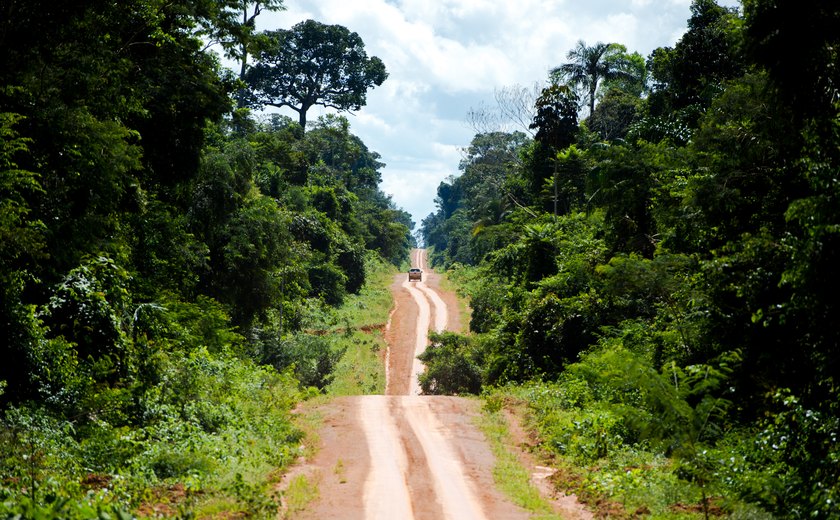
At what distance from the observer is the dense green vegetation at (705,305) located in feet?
27.8

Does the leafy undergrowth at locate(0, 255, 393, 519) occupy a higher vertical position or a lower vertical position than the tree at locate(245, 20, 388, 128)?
lower

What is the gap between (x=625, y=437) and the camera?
14.3m

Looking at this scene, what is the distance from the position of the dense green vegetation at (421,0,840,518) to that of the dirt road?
1804 mm

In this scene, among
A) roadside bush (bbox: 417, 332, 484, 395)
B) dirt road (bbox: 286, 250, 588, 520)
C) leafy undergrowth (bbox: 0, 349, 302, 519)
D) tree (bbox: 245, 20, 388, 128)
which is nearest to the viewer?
leafy undergrowth (bbox: 0, 349, 302, 519)

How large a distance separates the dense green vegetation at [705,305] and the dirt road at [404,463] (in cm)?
180

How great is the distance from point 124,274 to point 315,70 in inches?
2266

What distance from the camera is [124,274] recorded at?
14898 millimetres

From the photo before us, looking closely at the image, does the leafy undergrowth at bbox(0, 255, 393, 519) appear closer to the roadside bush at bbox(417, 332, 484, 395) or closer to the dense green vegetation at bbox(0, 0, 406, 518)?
the dense green vegetation at bbox(0, 0, 406, 518)

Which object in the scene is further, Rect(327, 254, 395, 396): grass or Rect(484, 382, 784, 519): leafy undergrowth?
Rect(327, 254, 395, 396): grass

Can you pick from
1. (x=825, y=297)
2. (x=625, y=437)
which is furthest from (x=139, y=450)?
(x=825, y=297)

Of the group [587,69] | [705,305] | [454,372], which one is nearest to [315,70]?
[587,69]

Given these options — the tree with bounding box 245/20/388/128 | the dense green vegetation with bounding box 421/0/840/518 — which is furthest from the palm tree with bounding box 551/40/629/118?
the tree with bounding box 245/20/388/128

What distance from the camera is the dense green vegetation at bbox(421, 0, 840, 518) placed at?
8.48 m

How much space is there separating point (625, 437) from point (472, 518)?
4.93 metres
